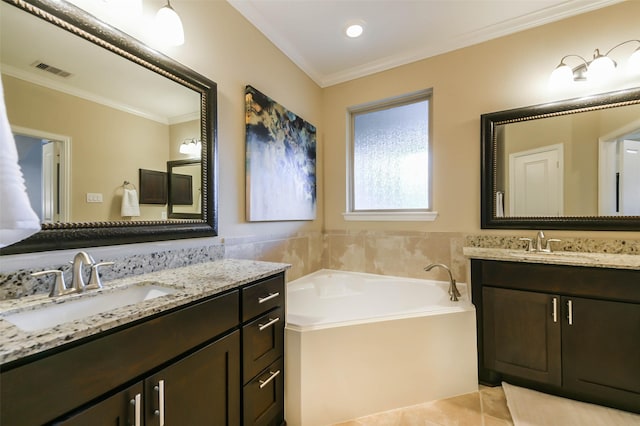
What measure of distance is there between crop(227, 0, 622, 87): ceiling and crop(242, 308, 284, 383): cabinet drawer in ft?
6.65

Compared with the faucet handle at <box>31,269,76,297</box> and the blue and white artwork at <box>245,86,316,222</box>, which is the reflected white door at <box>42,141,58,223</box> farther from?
the blue and white artwork at <box>245,86,316,222</box>

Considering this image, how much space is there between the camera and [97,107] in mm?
1140

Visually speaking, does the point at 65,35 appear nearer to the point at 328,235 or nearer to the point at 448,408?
the point at 328,235

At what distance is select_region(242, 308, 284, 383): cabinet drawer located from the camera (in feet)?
3.95

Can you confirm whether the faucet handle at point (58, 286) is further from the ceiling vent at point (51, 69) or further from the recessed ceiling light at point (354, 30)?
the recessed ceiling light at point (354, 30)

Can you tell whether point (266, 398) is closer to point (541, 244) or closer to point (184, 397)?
point (184, 397)

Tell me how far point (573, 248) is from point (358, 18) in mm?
2318

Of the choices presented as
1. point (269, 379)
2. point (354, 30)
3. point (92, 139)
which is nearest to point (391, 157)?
point (354, 30)

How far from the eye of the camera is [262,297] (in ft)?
4.30

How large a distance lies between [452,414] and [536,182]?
1.75 m

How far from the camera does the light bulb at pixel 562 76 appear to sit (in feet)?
6.15

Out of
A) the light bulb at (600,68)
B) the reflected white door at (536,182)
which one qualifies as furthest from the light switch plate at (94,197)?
the light bulb at (600,68)

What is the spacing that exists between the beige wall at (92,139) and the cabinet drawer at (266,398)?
958mm

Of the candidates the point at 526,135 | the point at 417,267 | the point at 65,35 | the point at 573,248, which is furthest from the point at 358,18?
the point at 573,248
